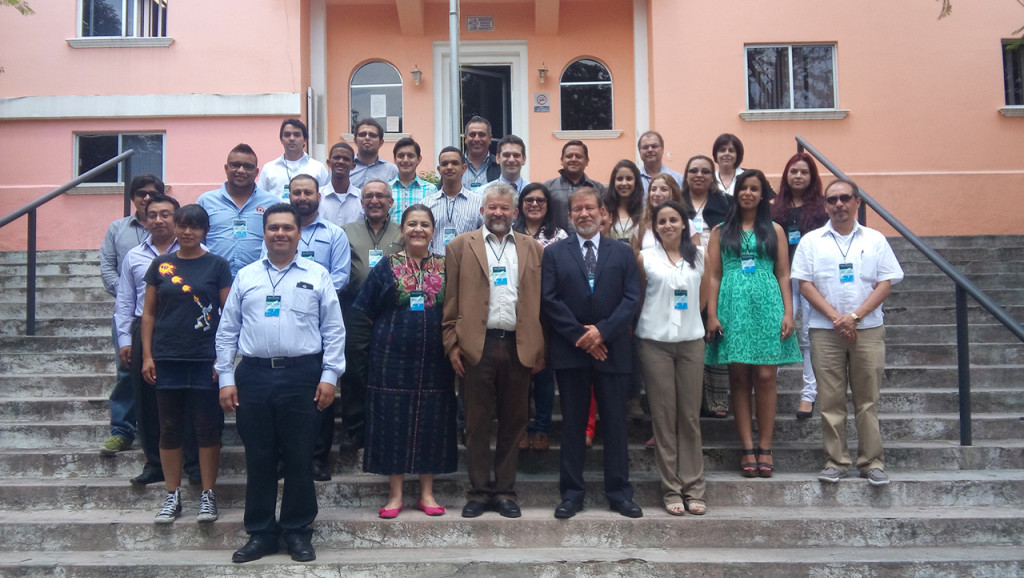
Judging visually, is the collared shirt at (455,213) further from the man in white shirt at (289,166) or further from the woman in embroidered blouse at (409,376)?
the man in white shirt at (289,166)

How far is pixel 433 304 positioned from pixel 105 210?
27.4 feet

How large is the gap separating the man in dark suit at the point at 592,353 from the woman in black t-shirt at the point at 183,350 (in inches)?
81.8

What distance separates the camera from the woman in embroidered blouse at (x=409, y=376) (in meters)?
4.69

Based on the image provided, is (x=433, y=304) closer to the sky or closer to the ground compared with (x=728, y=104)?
closer to the ground

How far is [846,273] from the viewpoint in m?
5.05

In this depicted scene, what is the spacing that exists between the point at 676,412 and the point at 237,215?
341 cm

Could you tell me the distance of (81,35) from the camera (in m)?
11.4

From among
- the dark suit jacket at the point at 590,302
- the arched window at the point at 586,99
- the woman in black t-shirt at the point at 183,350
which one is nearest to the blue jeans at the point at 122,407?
the woman in black t-shirt at the point at 183,350

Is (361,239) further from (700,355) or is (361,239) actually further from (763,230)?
(763,230)

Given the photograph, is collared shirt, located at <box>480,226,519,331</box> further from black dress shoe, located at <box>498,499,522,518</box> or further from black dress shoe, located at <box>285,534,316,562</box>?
black dress shoe, located at <box>285,534,316,562</box>

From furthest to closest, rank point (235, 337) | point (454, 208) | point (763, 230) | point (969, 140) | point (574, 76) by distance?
1. point (574, 76)
2. point (969, 140)
3. point (454, 208)
4. point (763, 230)
5. point (235, 337)

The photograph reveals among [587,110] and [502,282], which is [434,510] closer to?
[502,282]

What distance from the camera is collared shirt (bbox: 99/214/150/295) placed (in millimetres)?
5645

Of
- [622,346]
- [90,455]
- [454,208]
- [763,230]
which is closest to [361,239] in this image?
[454,208]
